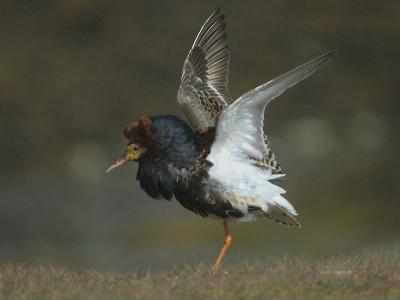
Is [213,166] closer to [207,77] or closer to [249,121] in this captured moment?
[249,121]

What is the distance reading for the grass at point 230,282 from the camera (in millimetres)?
6172

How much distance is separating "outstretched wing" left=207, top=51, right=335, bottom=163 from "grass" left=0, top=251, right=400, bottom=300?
3.03ft

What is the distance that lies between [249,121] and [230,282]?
147 cm

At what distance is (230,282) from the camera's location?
21.2ft

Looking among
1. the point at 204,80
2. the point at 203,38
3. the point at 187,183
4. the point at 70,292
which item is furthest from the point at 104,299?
the point at 203,38

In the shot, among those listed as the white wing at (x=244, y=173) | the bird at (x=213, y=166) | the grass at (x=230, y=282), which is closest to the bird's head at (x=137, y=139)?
the bird at (x=213, y=166)

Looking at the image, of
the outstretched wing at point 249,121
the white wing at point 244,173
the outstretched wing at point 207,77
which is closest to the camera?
the outstretched wing at point 249,121

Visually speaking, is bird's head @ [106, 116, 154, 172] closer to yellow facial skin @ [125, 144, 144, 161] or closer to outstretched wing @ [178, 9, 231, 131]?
yellow facial skin @ [125, 144, 144, 161]

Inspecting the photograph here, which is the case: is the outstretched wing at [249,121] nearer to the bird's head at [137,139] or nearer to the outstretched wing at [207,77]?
the bird's head at [137,139]

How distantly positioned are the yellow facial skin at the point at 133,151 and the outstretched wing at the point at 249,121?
0.63 metres

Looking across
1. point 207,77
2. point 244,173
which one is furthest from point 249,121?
point 207,77

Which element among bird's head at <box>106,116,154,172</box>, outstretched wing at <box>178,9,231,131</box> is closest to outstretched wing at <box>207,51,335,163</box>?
bird's head at <box>106,116,154,172</box>

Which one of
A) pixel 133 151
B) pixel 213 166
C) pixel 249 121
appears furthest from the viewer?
pixel 133 151

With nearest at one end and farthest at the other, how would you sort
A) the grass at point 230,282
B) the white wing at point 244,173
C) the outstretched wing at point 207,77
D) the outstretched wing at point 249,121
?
the grass at point 230,282
the outstretched wing at point 249,121
the white wing at point 244,173
the outstretched wing at point 207,77
